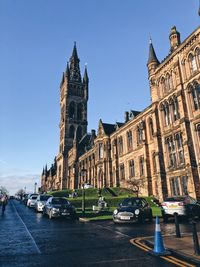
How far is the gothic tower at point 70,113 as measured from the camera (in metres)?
75.0

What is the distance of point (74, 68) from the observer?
89500 millimetres

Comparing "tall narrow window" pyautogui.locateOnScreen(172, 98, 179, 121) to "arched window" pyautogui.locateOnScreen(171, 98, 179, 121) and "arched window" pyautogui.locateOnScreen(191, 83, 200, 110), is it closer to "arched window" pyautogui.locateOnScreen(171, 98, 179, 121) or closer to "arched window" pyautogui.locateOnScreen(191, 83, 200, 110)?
"arched window" pyautogui.locateOnScreen(171, 98, 179, 121)

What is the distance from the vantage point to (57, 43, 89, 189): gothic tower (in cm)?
7499

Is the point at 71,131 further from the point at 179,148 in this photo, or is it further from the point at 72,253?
the point at 72,253

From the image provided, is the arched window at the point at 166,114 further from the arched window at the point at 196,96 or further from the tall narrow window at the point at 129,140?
the tall narrow window at the point at 129,140

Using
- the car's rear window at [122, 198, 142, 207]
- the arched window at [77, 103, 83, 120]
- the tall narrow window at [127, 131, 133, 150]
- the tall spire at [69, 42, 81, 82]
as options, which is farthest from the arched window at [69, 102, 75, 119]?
the car's rear window at [122, 198, 142, 207]

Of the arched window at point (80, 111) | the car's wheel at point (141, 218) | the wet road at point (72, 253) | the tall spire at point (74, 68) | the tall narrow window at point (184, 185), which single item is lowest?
the wet road at point (72, 253)

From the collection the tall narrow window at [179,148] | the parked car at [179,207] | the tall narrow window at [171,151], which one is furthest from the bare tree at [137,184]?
the parked car at [179,207]

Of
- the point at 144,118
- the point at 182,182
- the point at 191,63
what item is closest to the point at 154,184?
the point at 182,182

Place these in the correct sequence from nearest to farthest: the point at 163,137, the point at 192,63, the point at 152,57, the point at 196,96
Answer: the point at 196,96, the point at 192,63, the point at 163,137, the point at 152,57

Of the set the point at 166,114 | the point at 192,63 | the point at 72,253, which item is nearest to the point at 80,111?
the point at 166,114

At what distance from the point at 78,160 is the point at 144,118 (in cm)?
3448

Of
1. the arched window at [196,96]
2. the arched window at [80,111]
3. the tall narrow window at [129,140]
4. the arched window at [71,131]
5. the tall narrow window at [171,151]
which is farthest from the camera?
the arched window at [80,111]

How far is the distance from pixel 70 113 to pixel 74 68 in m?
20.5
